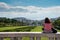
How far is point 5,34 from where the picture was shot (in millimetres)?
4770

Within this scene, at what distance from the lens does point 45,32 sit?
4.84m

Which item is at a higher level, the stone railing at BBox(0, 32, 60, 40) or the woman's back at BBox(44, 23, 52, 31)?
the woman's back at BBox(44, 23, 52, 31)

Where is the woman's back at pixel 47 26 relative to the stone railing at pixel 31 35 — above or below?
above

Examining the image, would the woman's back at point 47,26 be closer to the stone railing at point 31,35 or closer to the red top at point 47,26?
the red top at point 47,26

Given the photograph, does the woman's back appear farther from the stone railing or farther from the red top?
the stone railing

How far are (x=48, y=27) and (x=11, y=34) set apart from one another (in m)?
1.02

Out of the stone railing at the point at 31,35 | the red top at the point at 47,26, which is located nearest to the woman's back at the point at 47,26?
the red top at the point at 47,26

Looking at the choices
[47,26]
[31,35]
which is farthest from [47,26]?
[31,35]

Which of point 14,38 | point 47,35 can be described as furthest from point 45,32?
point 14,38

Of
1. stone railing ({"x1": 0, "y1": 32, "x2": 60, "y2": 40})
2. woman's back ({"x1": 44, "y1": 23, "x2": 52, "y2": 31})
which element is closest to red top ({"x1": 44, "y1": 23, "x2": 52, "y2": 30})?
woman's back ({"x1": 44, "y1": 23, "x2": 52, "y2": 31})

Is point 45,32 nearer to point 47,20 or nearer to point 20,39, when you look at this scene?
point 47,20

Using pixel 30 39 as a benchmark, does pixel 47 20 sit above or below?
above

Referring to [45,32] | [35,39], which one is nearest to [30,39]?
[35,39]

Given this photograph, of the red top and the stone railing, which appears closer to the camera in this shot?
the stone railing
